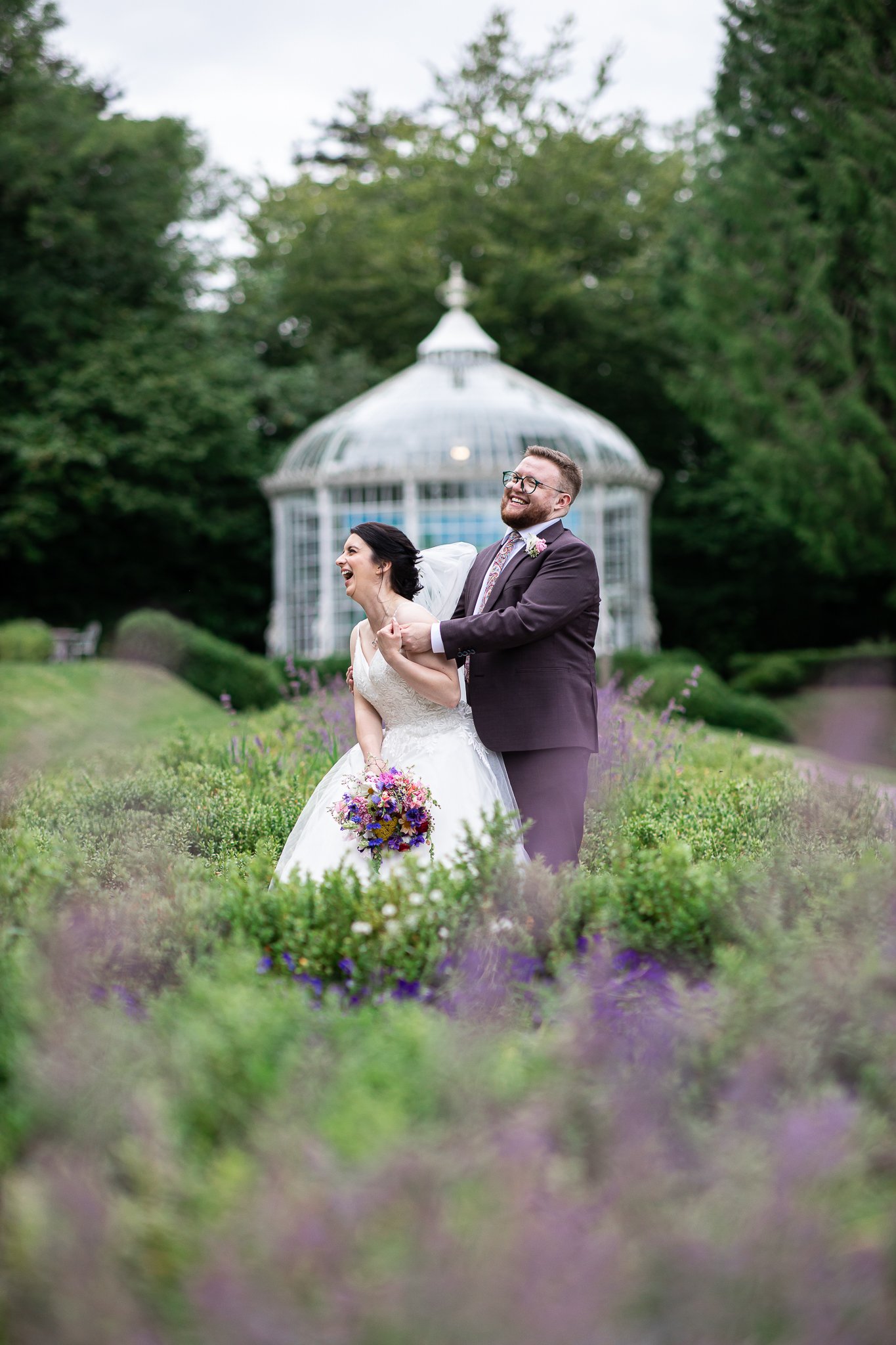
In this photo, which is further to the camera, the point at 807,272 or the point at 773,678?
the point at 773,678

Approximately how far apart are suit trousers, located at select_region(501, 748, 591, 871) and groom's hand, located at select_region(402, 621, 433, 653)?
24.6 inches

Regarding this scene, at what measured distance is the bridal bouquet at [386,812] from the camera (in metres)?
4.23

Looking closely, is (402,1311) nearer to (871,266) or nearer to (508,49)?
(871,266)

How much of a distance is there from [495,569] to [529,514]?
0.27 m

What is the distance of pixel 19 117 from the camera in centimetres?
1878

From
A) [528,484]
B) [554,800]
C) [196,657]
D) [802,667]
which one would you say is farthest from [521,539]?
[802,667]

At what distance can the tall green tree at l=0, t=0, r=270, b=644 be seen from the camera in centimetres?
1906

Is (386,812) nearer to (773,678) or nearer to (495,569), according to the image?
(495,569)

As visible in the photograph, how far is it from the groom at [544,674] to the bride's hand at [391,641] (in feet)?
0.72

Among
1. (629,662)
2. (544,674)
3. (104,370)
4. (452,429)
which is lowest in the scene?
(629,662)

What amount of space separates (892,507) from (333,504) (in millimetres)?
8198

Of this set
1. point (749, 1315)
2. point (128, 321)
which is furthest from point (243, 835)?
point (128, 321)

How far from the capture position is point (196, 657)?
48.6 feet

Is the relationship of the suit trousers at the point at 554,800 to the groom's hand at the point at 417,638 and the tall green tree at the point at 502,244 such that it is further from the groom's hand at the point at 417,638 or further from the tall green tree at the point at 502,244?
the tall green tree at the point at 502,244
